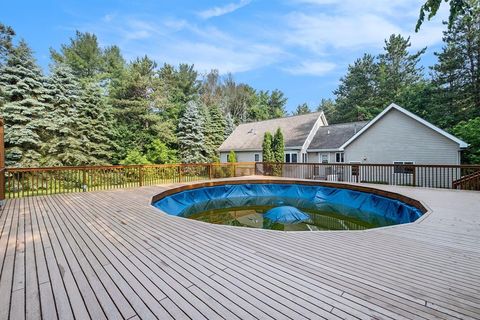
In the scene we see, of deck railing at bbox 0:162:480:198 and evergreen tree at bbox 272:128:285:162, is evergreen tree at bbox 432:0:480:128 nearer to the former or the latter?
deck railing at bbox 0:162:480:198

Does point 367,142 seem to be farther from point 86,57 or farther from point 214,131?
A: point 86,57

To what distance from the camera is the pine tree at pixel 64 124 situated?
1332 centimetres

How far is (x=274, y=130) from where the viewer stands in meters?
19.1

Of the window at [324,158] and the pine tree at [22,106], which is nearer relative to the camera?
the pine tree at [22,106]

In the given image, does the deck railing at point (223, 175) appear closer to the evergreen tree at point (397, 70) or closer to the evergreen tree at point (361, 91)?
the evergreen tree at point (397, 70)

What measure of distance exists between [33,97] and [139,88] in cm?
699

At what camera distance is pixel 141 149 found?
1828cm

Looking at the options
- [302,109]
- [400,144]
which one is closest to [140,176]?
[400,144]

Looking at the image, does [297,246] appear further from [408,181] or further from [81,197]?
[408,181]

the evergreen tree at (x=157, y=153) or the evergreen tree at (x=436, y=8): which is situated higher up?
the evergreen tree at (x=436, y=8)

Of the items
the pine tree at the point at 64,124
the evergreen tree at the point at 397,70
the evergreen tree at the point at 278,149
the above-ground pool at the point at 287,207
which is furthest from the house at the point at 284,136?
the evergreen tree at the point at 397,70

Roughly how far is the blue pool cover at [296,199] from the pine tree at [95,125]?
9.48m

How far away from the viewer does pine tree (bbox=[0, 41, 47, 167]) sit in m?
11.8

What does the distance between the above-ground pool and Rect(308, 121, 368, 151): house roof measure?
235 inches
